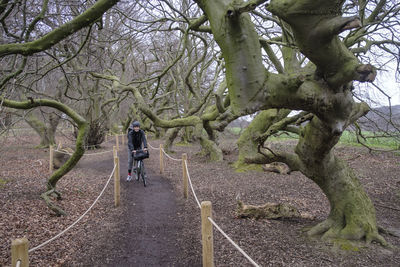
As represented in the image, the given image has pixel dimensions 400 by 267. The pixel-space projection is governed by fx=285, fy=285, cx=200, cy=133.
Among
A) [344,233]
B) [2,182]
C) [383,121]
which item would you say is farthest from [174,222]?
[383,121]

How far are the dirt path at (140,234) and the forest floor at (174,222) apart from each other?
0.05 feet

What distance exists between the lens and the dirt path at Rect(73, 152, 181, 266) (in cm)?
416

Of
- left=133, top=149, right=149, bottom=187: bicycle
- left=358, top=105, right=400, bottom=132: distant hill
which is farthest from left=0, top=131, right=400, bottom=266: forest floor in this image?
left=358, top=105, right=400, bottom=132: distant hill

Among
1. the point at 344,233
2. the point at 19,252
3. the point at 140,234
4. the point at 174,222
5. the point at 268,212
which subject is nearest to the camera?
the point at 19,252

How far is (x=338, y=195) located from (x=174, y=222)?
3006 mm

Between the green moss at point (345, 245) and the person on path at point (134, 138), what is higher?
the person on path at point (134, 138)

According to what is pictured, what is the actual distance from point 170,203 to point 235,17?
4995 mm

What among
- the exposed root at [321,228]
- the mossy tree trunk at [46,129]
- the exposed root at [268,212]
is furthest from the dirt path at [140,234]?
the mossy tree trunk at [46,129]

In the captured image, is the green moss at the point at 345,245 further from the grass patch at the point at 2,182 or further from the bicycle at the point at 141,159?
the grass patch at the point at 2,182

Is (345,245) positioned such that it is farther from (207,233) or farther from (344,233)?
(207,233)

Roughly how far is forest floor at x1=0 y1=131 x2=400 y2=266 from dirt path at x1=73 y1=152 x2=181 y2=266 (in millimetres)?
15

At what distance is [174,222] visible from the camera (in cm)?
560

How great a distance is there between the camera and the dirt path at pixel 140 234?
4.16 metres

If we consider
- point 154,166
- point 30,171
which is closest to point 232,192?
point 154,166
